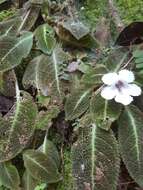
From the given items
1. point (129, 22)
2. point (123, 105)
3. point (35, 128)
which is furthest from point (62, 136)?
point (129, 22)

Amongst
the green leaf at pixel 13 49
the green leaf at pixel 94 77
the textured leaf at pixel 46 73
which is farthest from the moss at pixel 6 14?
the green leaf at pixel 94 77

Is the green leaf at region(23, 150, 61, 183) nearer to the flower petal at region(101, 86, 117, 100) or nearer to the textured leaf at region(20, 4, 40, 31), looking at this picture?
the flower petal at region(101, 86, 117, 100)

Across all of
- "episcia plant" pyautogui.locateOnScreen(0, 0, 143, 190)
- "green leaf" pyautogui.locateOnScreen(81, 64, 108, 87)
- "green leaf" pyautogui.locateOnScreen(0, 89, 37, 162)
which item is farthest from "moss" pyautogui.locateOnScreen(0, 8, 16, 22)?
"green leaf" pyautogui.locateOnScreen(81, 64, 108, 87)

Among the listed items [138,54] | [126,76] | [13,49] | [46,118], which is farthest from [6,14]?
[126,76]

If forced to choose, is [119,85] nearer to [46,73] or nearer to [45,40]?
[46,73]

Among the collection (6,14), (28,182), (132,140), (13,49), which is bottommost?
(28,182)

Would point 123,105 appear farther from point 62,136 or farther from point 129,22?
point 129,22
